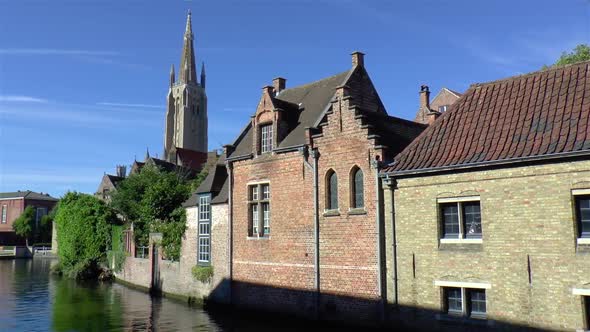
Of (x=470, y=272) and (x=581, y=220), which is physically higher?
(x=581, y=220)

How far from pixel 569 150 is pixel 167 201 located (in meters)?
27.5

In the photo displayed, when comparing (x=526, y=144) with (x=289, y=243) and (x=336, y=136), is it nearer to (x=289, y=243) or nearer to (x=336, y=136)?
(x=336, y=136)

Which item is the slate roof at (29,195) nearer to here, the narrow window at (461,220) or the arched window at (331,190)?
the arched window at (331,190)

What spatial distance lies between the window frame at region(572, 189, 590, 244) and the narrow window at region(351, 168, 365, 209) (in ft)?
22.8

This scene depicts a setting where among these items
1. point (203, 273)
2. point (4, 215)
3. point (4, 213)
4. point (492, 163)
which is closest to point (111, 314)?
point (203, 273)

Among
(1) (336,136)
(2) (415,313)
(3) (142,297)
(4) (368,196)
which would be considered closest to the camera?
(2) (415,313)

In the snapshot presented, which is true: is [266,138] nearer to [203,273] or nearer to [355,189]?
[355,189]

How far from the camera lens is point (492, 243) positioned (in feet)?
48.4

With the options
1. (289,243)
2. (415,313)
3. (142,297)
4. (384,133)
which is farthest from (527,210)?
(142,297)

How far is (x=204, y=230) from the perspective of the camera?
85.3ft

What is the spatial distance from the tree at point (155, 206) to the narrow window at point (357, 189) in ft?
39.9

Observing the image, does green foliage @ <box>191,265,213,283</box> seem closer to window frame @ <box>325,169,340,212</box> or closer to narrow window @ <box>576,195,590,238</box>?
window frame @ <box>325,169,340,212</box>

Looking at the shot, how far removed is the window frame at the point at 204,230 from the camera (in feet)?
84.0

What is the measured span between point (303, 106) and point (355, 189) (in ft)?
21.3
